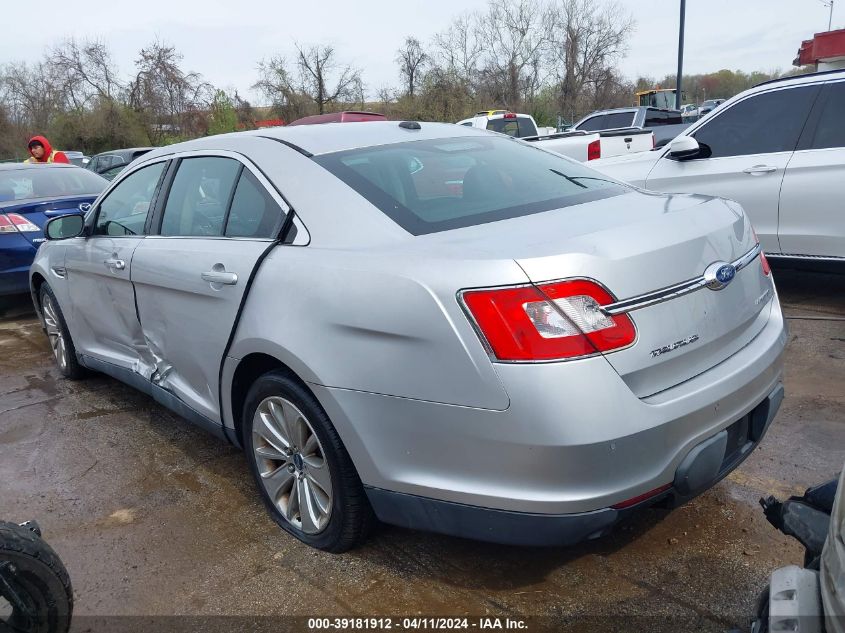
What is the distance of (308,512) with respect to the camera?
9.03 ft

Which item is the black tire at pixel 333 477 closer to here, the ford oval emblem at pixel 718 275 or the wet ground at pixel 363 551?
the wet ground at pixel 363 551

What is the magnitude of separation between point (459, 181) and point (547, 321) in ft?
3.51

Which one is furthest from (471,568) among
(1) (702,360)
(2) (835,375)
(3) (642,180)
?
(3) (642,180)

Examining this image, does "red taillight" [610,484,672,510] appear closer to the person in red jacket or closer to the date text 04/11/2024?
the date text 04/11/2024

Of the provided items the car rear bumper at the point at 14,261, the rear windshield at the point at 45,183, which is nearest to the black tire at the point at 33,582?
the car rear bumper at the point at 14,261

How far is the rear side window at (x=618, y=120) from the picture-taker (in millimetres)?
14359

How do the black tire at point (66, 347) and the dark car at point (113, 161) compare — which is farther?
the dark car at point (113, 161)

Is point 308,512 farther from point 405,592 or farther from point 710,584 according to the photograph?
point 710,584

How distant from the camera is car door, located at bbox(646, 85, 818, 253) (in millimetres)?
5336

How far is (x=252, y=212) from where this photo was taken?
2.95m

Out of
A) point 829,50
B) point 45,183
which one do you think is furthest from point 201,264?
point 829,50

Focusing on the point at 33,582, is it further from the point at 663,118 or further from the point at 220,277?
the point at 663,118

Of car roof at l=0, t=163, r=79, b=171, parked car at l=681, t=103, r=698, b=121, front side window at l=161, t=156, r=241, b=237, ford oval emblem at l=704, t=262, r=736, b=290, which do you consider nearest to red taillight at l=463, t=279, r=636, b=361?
ford oval emblem at l=704, t=262, r=736, b=290

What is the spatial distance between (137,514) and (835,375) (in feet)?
12.4
